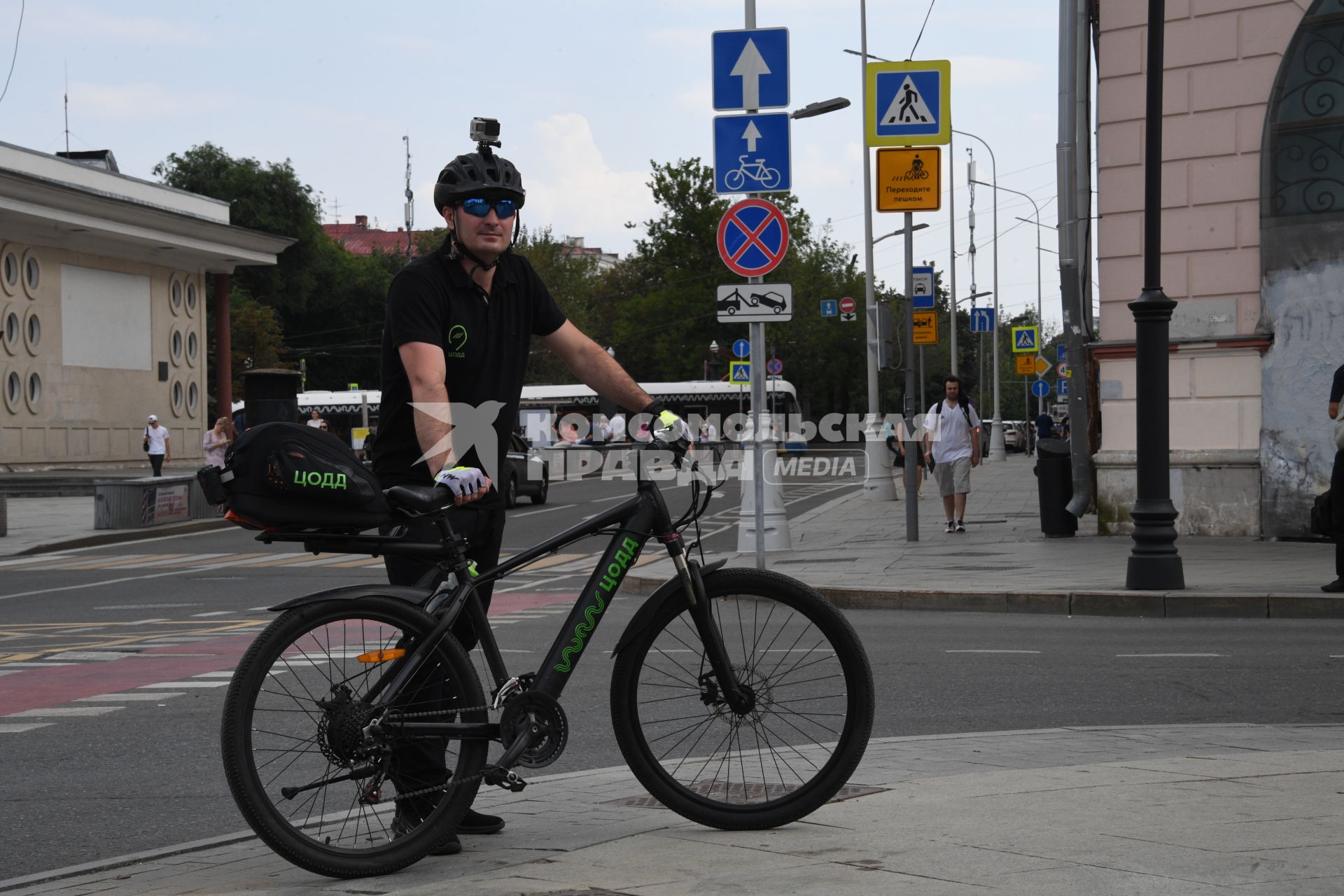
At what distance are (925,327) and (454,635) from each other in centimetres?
2254

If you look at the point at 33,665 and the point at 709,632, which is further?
the point at 33,665

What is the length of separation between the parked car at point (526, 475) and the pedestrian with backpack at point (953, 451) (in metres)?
10.2

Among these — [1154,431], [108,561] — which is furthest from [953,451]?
[108,561]

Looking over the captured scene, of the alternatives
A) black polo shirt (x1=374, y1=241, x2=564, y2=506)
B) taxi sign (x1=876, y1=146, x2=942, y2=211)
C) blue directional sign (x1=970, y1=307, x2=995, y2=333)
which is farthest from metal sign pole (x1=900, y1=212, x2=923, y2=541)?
blue directional sign (x1=970, y1=307, x2=995, y2=333)

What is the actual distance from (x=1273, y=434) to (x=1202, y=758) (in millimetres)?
11153

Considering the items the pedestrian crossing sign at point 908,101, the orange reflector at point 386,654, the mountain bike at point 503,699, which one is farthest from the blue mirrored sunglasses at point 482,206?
the pedestrian crossing sign at point 908,101

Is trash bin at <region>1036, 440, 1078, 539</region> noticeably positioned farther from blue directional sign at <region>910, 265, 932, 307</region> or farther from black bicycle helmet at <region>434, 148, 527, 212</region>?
black bicycle helmet at <region>434, 148, 527, 212</region>

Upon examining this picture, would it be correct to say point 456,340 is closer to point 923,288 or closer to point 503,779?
point 503,779

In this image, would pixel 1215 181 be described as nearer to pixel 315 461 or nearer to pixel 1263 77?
A: pixel 1263 77

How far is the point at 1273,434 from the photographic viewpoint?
629 inches

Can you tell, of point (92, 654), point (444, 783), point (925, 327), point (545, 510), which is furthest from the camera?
point (545, 510)

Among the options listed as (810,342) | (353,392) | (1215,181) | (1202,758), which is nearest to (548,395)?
(353,392)

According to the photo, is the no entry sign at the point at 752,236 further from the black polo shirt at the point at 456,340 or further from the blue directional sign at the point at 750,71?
the black polo shirt at the point at 456,340

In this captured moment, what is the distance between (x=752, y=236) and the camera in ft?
49.5
